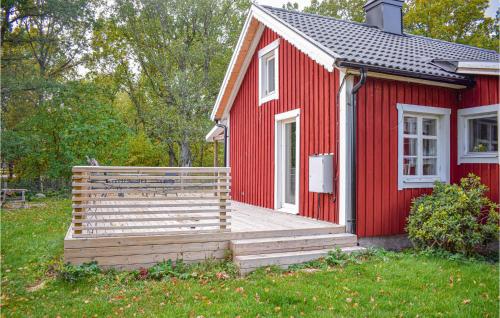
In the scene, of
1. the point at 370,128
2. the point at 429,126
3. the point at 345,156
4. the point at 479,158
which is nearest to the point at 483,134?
the point at 479,158

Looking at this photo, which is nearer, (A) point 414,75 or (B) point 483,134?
(A) point 414,75

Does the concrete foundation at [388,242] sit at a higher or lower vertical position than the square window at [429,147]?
lower

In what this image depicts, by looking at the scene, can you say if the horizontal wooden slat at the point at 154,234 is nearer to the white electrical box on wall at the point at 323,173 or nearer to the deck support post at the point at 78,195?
the deck support post at the point at 78,195

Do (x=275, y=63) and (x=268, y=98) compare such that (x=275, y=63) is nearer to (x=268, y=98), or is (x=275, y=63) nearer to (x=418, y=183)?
(x=268, y=98)

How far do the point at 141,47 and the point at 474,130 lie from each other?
20.4 meters

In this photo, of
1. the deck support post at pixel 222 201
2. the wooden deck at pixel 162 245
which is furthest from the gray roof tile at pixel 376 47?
the wooden deck at pixel 162 245

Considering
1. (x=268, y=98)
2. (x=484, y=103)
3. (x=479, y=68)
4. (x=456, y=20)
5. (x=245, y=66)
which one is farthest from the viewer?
(x=456, y=20)

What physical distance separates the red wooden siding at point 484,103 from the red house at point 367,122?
19 mm

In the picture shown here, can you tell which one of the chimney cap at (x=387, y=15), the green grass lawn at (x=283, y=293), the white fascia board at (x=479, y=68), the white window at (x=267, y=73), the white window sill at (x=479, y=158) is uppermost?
the chimney cap at (x=387, y=15)

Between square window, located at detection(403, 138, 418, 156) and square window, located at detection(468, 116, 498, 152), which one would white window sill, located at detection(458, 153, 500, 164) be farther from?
square window, located at detection(403, 138, 418, 156)

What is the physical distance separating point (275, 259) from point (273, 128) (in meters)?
4.23

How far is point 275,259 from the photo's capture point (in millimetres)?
5246

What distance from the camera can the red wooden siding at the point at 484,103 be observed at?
6.61m

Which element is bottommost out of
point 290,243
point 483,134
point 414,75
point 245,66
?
point 290,243
